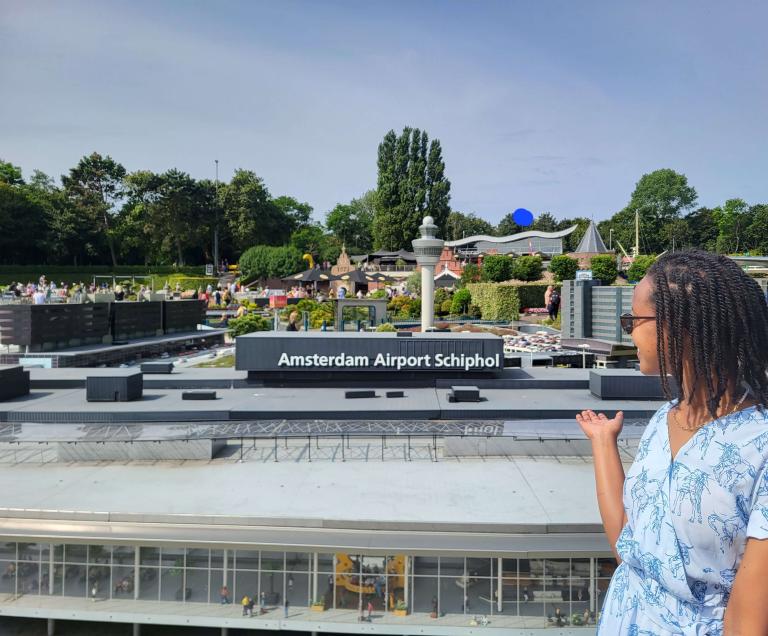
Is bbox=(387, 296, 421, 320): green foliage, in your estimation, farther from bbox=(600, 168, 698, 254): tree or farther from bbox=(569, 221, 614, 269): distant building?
bbox=(600, 168, 698, 254): tree

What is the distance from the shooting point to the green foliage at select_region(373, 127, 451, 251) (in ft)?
270

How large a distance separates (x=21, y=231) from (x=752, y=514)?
8282 centimetres

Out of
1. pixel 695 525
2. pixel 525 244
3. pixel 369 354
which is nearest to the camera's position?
pixel 695 525

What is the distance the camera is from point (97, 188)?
85.2 meters

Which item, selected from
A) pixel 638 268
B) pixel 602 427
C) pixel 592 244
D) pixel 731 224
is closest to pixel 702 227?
pixel 731 224

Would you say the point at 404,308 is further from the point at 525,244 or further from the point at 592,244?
the point at 525,244

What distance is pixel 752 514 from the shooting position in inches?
76.5

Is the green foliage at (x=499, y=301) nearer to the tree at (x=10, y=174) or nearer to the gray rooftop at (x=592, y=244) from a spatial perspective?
the gray rooftop at (x=592, y=244)

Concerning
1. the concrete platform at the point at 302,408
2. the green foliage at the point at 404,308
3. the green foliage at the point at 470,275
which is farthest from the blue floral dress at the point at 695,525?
the green foliage at the point at 470,275

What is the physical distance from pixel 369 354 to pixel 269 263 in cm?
6133

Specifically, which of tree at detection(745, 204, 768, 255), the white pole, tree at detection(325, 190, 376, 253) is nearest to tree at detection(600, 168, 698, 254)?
tree at detection(745, 204, 768, 255)

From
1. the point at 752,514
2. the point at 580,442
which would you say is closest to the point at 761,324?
the point at 752,514

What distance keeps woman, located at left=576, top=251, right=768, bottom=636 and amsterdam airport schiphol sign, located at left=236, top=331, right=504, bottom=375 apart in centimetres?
1996

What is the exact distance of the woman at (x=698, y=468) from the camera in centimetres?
200
